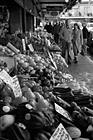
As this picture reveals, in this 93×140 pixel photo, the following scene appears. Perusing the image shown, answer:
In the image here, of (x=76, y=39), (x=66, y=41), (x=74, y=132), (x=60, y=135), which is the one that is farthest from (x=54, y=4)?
(x=60, y=135)

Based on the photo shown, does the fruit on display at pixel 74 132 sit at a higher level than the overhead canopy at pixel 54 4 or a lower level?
lower

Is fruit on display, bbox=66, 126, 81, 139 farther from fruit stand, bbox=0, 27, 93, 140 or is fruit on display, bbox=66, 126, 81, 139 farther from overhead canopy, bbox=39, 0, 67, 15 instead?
overhead canopy, bbox=39, 0, 67, 15

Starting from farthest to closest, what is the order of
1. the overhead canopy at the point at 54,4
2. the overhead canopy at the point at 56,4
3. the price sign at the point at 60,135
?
the overhead canopy at the point at 54,4
the overhead canopy at the point at 56,4
the price sign at the point at 60,135

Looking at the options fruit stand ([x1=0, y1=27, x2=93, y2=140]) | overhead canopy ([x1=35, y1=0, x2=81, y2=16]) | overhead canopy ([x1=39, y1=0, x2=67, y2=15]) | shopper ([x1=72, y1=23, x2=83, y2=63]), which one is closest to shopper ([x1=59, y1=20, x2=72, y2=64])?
shopper ([x1=72, y1=23, x2=83, y2=63])

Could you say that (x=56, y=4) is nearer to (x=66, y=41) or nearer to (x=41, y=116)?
(x=66, y=41)

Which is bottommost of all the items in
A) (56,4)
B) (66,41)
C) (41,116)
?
(66,41)

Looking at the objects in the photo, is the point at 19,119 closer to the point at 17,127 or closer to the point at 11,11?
the point at 17,127

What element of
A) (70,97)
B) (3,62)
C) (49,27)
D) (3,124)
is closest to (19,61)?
(3,62)

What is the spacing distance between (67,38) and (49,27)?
6919mm

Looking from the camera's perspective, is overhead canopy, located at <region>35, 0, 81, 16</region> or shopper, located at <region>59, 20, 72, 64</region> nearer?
overhead canopy, located at <region>35, 0, 81, 16</region>

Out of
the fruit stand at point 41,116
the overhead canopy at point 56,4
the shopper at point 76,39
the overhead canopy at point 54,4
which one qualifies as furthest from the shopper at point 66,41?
the fruit stand at point 41,116

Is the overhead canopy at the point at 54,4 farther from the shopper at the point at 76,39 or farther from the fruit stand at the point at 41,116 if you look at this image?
the fruit stand at the point at 41,116

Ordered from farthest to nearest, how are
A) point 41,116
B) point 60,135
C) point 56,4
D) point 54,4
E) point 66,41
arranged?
1. point 54,4
2. point 56,4
3. point 66,41
4. point 41,116
5. point 60,135

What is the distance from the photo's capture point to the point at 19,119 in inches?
53.6
